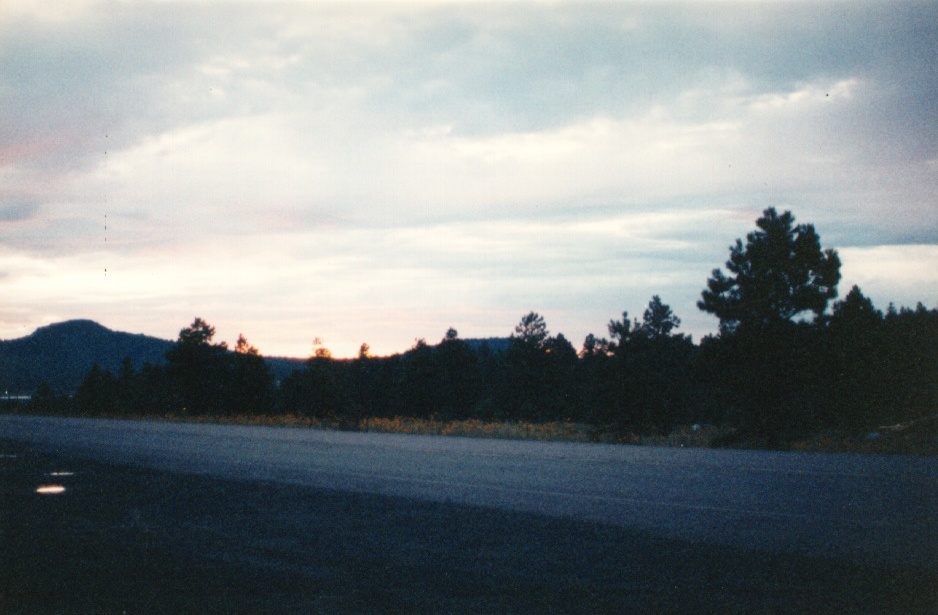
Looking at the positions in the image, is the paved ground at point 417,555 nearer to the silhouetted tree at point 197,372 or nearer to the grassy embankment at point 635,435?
the grassy embankment at point 635,435

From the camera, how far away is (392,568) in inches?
314

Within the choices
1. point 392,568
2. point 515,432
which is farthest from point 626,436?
point 392,568

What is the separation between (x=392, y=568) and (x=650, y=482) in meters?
7.68

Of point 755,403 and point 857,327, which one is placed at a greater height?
point 857,327

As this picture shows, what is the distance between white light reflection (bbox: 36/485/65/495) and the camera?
47.9ft

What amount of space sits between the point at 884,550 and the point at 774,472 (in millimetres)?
7669

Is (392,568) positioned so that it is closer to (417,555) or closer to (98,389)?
(417,555)

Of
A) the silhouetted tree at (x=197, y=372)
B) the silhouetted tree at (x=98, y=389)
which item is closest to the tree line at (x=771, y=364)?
the silhouetted tree at (x=197, y=372)

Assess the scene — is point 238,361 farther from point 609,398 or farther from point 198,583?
point 198,583

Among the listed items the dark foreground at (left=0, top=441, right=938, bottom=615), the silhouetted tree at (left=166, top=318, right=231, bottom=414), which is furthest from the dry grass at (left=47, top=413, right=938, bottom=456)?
the silhouetted tree at (left=166, top=318, right=231, bottom=414)

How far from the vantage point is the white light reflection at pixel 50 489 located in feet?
47.9

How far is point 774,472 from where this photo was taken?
52.1 ft

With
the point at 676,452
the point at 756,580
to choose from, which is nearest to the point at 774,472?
the point at 676,452

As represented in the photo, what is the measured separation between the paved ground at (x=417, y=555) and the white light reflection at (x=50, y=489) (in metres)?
0.30
